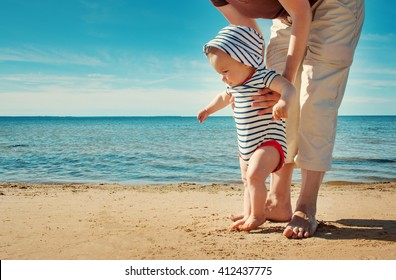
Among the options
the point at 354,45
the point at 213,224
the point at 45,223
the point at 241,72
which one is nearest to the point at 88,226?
the point at 45,223

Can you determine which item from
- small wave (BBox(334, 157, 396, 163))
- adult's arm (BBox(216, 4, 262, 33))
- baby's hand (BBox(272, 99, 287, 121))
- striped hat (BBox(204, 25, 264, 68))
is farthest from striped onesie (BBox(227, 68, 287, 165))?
small wave (BBox(334, 157, 396, 163))

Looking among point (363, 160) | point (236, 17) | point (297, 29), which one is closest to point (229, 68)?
point (297, 29)

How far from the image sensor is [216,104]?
3051 millimetres

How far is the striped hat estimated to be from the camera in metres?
2.50

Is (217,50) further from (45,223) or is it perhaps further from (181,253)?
(45,223)

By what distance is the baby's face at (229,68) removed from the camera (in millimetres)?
2533

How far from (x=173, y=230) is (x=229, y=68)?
124 centimetres

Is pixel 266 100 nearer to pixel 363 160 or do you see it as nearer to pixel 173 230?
pixel 173 230

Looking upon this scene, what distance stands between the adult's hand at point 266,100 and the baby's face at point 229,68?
0.16 m

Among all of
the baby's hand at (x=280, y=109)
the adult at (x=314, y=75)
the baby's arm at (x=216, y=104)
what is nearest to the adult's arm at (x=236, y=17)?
the adult at (x=314, y=75)

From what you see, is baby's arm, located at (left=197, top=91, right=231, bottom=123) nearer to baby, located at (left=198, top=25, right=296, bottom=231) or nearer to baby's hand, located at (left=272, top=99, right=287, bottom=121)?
baby, located at (left=198, top=25, right=296, bottom=231)

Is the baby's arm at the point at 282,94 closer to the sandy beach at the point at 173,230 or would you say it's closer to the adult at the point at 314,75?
the adult at the point at 314,75

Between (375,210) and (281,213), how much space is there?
1.15 m

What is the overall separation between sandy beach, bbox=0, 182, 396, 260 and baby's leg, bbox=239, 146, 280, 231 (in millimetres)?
162
